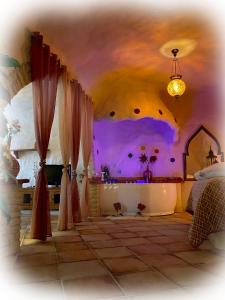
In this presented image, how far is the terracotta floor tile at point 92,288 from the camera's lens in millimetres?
1680

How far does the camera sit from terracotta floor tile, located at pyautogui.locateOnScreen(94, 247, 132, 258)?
104 inches

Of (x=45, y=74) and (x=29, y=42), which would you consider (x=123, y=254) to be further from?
(x=29, y=42)

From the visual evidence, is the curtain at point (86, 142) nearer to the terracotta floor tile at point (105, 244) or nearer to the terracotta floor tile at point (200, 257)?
the terracotta floor tile at point (105, 244)

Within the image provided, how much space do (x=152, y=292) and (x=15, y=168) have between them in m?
1.61

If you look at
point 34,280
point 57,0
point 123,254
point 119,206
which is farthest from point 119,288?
point 119,206

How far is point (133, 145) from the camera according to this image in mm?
6633

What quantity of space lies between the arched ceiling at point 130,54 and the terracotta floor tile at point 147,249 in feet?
9.07

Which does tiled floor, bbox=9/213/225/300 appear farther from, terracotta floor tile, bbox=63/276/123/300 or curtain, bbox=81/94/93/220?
curtain, bbox=81/94/93/220

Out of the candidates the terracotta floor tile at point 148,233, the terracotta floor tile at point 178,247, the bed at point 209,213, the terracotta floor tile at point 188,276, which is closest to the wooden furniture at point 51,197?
the terracotta floor tile at point 148,233

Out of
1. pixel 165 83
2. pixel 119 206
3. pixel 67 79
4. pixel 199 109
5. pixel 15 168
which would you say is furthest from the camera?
pixel 199 109

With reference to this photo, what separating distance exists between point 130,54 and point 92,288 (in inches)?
155

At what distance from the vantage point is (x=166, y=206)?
5918mm

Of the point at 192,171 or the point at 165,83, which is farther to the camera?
the point at 192,171

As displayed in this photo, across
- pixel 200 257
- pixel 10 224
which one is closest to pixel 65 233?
pixel 10 224
